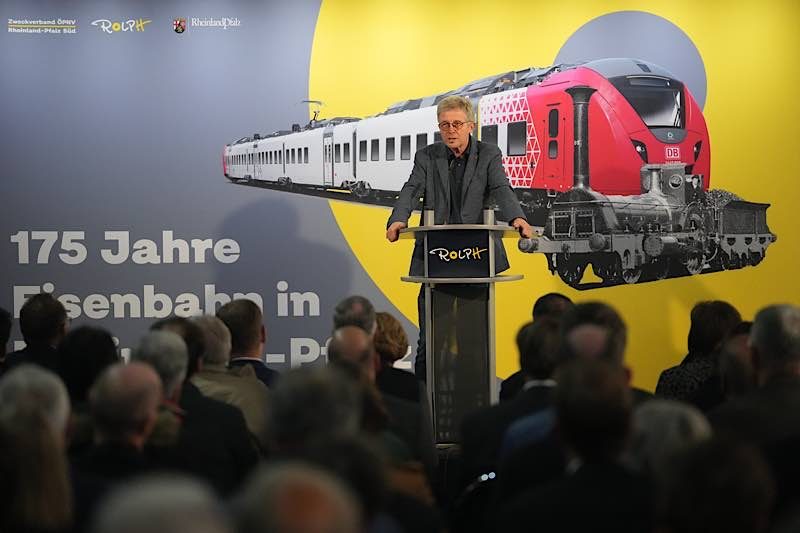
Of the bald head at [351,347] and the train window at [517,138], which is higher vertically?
the train window at [517,138]

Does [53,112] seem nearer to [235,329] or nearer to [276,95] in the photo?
[276,95]

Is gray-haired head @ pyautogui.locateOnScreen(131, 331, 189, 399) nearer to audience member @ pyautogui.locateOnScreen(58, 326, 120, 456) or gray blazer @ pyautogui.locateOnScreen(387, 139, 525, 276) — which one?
audience member @ pyautogui.locateOnScreen(58, 326, 120, 456)

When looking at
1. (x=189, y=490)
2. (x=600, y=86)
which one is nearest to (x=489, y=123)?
(x=600, y=86)

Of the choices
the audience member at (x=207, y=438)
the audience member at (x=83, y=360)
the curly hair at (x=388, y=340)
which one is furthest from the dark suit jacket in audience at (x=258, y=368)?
the audience member at (x=83, y=360)

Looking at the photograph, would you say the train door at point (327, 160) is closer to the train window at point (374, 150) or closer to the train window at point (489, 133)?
the train window at point (374, 150)

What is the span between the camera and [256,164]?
7.41 metres

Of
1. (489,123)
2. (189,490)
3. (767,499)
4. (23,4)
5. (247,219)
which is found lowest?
(767,499)

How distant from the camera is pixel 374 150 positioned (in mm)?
7621

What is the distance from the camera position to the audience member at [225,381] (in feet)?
13.8

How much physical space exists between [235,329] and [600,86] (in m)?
3.66

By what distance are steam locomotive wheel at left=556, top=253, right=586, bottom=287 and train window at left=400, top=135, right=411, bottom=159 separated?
1.26m

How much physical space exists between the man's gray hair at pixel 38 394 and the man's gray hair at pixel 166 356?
0.54 m

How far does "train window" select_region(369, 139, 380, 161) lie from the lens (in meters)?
7.60

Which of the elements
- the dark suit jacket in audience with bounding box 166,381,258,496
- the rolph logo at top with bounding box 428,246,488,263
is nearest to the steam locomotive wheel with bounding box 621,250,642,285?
the rolph logo at top with bounding box 428,246,488,263
